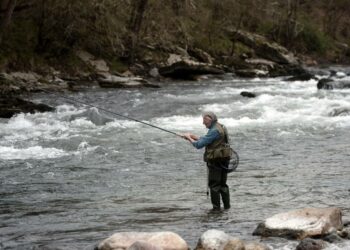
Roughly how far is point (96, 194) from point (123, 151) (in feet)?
14.0

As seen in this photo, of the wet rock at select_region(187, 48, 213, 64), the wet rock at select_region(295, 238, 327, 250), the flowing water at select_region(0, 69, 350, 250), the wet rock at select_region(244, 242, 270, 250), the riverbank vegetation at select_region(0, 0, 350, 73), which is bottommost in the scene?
the flowing water at select_region(0, 69, 350, 250)

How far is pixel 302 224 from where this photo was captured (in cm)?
775

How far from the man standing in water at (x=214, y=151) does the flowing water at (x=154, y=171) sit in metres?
0.34

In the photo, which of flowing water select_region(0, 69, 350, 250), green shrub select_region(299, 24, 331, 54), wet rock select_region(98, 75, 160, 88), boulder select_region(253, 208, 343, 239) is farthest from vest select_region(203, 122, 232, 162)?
green shrub select_region(299, 24, 331, 54)

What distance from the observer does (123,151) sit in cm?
1489

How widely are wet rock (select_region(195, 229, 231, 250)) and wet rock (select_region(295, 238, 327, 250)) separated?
2.69 ft

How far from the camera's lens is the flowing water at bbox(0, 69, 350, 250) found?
874 centimetres

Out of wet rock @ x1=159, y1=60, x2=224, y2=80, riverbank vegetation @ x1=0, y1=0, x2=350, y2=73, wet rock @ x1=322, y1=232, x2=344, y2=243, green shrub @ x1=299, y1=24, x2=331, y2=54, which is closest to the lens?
wet rock @ x1=322, y1=232, x2=344, y2=243

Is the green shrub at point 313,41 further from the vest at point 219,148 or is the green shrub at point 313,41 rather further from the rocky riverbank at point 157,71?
the vest at point 219,148

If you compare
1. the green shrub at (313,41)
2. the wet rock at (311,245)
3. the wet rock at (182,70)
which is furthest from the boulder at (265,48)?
the wet rock at (311,245)

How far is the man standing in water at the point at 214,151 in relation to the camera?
9133 mm

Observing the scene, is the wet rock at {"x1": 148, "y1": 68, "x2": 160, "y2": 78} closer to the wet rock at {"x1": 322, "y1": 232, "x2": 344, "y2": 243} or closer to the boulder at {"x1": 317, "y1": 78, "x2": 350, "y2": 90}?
the boulder at {"x1": 317, "y1": 78, "x2": 350, "y2": 90}

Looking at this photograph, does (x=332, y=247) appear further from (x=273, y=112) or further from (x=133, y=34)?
(x=133, y=34)

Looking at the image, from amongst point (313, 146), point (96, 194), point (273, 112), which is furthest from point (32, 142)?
point (273, 112)
